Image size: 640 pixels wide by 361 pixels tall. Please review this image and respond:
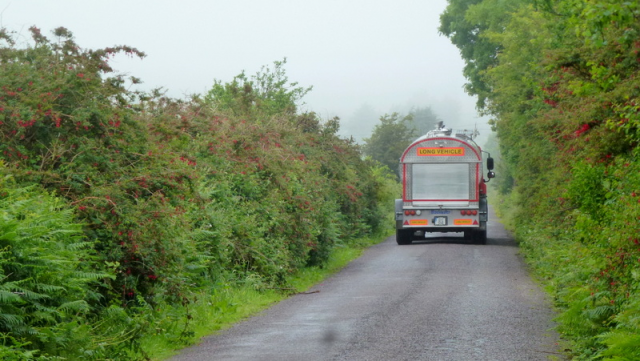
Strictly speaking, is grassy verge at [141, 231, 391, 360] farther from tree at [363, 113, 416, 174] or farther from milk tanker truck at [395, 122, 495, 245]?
tree at [363, 113, 416, 174]

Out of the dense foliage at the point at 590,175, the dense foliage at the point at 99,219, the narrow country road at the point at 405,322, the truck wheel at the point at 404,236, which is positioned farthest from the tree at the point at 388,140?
the dense foliage at the point at 99,219

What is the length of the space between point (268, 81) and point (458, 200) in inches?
541

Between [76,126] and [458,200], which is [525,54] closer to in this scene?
[458,200]

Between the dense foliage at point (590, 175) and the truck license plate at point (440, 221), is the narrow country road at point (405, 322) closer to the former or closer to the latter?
the dense foliage at point (590, 175)

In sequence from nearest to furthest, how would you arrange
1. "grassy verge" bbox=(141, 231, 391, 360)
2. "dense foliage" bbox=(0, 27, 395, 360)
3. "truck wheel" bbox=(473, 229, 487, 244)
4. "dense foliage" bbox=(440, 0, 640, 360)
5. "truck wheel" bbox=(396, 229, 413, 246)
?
"dense foliage" bbox=(0, 27, 395, 360), "dense foliage" bbox=(440, 0, 640, 360), "grassy verge" bbox=(141, 231, 391, 360), "truck wheel" bbox=(473, 229, 487, 244), "truck wheel" bbox=(396, 229, 413, 246)

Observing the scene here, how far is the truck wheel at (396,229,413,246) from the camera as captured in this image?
90.1 ft

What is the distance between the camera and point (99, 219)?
31.5 feet

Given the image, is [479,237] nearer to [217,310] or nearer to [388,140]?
[217,310]

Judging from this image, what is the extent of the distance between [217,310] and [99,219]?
3.22m

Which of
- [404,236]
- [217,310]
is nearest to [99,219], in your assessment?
[217,310]

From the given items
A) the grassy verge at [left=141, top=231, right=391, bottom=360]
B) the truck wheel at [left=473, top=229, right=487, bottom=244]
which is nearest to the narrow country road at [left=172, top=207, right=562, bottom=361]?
the grassy verge at [left=141, top=231, right=391, bottom=360]

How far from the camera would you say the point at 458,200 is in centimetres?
2600

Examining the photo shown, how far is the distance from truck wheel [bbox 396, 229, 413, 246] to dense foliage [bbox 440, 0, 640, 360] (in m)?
3.91

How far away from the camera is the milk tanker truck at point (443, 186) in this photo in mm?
25922
